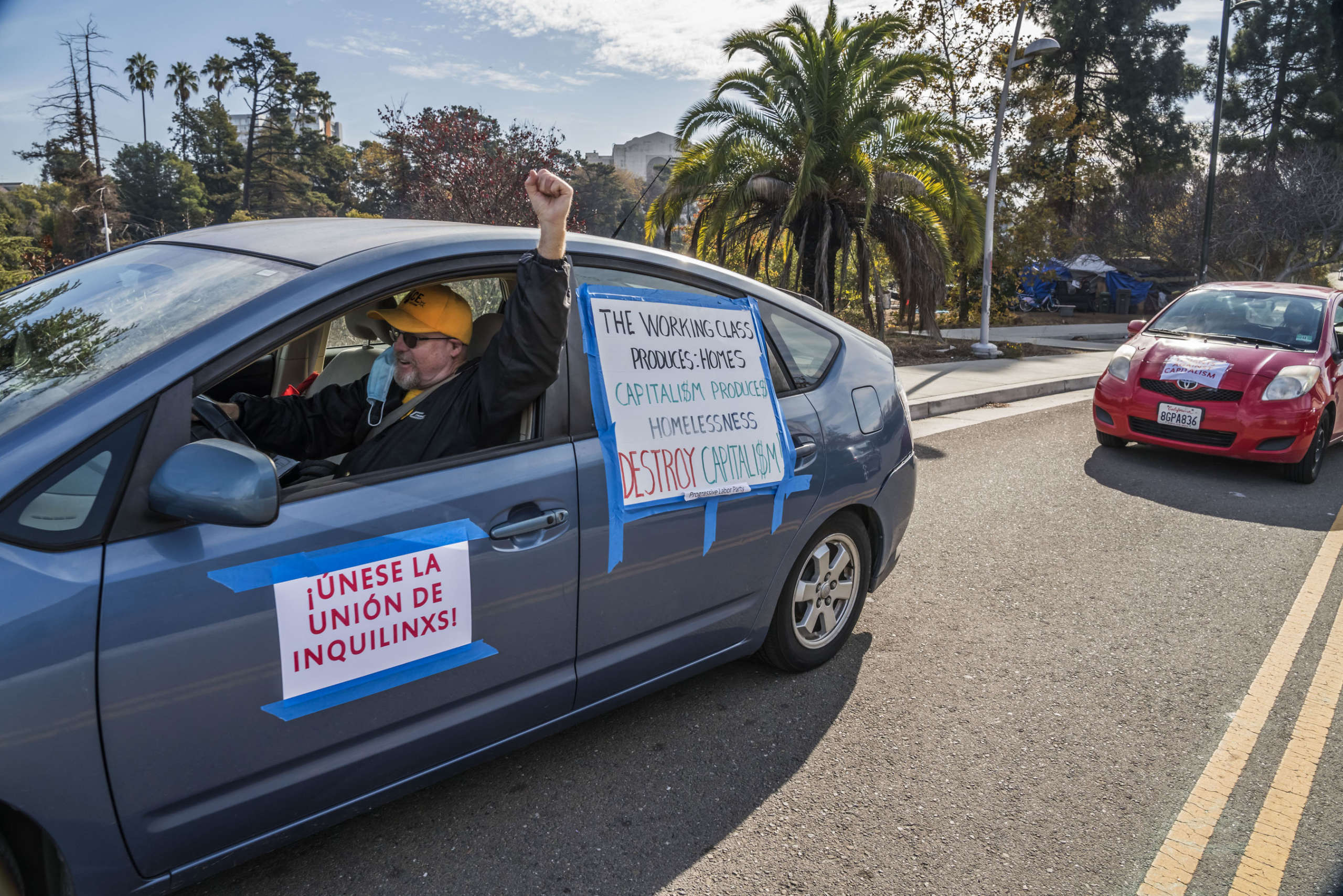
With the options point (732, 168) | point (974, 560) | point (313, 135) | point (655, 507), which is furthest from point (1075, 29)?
point (313, 135)

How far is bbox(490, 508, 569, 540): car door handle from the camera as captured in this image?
2219mm

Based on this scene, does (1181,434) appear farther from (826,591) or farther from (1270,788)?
(826,591)

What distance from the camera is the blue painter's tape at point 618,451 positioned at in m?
2.49

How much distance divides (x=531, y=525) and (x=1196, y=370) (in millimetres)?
6424

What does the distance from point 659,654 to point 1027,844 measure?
46.9 inches

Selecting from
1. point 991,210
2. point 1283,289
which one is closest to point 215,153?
point 991,210

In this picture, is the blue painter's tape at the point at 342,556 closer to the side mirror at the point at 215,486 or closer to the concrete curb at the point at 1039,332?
the side mirror at the point at 215,486

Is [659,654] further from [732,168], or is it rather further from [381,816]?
[732,168]

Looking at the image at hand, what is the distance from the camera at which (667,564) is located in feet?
8.73

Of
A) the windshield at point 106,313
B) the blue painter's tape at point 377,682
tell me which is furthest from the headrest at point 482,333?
the blue painter's tape at point 377,682

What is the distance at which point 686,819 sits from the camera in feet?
8.52

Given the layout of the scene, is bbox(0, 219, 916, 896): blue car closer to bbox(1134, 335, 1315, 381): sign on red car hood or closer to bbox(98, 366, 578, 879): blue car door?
bbox(98, 366, 578, 879): blue car door

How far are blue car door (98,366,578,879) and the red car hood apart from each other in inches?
246

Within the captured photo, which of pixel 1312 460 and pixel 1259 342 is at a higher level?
pixel 1259 342
